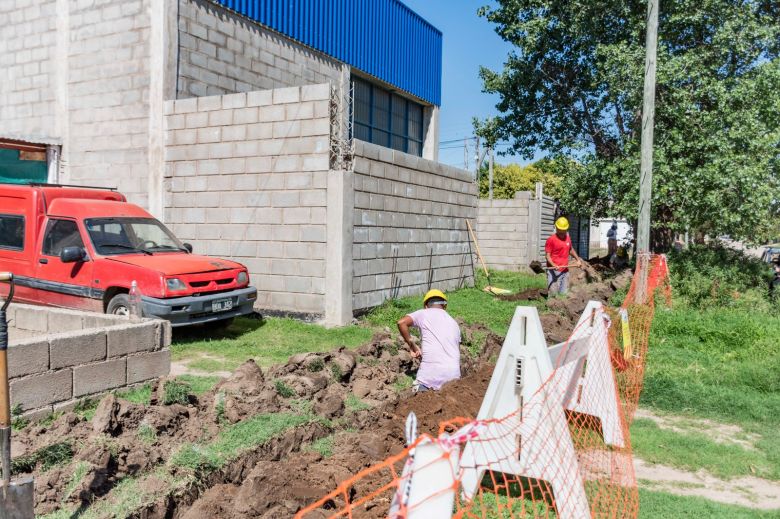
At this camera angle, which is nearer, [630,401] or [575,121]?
[630,401]

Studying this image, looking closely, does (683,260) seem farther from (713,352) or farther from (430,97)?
(430,97)

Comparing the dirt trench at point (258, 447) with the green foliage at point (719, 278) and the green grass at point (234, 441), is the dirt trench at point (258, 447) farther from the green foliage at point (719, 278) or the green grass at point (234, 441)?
the green foliage at point (719, 278)

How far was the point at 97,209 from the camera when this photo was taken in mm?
9234

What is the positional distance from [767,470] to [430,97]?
20005 mm

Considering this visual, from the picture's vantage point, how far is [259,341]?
372 inches

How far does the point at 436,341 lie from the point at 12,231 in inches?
271

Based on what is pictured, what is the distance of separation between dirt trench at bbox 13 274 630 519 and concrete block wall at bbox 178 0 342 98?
27.2 ft

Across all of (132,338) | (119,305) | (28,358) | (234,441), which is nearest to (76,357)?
(28,358)

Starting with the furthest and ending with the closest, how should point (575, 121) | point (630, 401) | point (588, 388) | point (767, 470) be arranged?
point (575, 121)
point (630, 401)
point (588, 388)
point (767, 470)

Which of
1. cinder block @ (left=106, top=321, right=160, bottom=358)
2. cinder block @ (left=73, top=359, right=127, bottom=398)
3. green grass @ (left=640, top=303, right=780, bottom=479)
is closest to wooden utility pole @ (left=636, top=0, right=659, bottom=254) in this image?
green grass @ (left=640, top=303, right=780, bottom=479)

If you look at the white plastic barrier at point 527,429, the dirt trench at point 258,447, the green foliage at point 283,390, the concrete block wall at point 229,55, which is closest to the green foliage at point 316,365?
the dirt trench at point 258,447

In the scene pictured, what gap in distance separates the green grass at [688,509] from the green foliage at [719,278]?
7.85m

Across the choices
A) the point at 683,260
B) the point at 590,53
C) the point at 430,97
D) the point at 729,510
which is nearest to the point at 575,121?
the point at 590,53

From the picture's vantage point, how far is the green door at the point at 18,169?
503 inches
